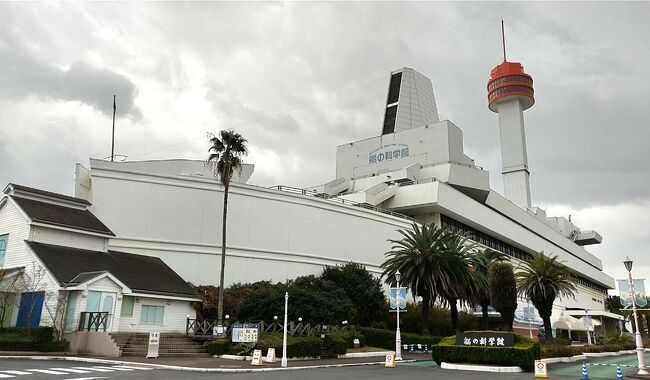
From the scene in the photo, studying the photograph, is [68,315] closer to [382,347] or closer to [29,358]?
[29,358]

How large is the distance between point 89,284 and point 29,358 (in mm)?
6044

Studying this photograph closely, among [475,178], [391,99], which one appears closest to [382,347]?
[475,178]

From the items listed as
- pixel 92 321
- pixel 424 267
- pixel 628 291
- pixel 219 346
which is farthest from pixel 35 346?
pixel 628 291

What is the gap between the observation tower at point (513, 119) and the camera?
115875mm

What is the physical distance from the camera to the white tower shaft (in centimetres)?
11544

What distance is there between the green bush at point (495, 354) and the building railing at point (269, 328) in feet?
31.3

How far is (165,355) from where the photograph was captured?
103 feet

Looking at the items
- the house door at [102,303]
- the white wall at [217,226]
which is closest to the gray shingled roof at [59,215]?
the white wall at [217,226]

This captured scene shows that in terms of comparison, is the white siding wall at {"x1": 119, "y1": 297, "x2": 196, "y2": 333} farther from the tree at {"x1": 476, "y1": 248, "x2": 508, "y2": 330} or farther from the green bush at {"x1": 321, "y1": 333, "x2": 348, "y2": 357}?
the tree at {"x1": 476, "y1": 248, "x2": 508, "y2": 330}

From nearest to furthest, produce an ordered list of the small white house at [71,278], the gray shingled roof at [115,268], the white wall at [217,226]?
the small white house at [71,278]
the gray shingled roof at [115,268]
the white wall at [217,226]

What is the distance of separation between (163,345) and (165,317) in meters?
4.75

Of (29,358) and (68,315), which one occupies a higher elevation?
(68,315)

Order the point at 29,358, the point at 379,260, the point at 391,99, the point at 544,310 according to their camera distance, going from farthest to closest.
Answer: the point at 391,99 → the point at 379,260 → the point at 544,310 → the point at 29,358

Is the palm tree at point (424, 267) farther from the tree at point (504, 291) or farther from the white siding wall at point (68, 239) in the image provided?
the white siding wall at point (68, 239)
